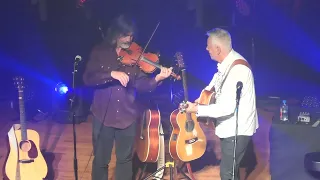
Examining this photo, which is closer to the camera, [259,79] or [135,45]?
[135,45]

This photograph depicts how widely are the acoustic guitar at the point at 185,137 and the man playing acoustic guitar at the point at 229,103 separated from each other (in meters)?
0.63

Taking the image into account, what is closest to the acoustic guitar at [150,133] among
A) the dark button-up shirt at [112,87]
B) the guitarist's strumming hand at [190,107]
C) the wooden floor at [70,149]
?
the dark button-up shirt at [112,87]

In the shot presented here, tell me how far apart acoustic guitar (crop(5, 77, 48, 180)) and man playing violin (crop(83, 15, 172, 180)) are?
0.82 metres

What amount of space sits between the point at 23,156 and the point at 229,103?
96.6 inches

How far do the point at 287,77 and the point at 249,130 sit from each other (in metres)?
4.84

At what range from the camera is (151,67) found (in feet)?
16.1

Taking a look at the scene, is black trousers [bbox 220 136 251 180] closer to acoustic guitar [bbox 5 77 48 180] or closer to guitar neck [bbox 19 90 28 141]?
acoustic guitar [bbox 5 77 48 180]

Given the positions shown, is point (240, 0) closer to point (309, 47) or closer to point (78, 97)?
point (309, 47)

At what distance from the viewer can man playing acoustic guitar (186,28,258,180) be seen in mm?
4520

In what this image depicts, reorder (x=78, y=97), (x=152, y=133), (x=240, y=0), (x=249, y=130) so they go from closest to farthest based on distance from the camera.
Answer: (x=249, y=130) < (x=152, y=133) < (x=78, y=97) < (x=240, y=0)

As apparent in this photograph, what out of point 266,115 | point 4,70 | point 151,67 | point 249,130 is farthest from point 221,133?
point 4,70

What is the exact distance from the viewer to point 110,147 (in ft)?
16.8

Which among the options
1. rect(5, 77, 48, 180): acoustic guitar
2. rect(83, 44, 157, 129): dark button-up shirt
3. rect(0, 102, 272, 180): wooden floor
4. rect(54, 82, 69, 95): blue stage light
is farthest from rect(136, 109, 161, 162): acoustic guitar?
rect(54, 82, 69, 95): blue stage light

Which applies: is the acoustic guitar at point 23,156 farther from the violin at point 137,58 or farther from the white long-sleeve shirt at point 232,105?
the white long-sleeve shirt at point 232,105
